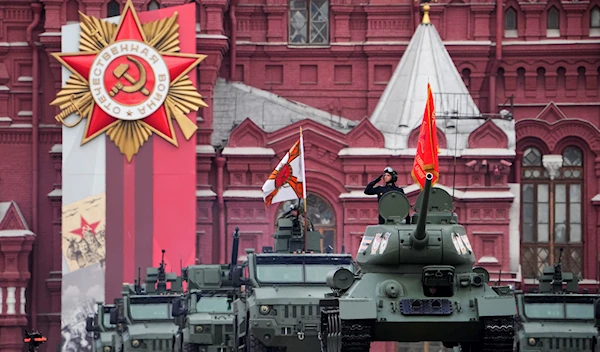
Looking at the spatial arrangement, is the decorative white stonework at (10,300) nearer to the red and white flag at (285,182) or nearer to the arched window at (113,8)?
the arched window at (113,8)

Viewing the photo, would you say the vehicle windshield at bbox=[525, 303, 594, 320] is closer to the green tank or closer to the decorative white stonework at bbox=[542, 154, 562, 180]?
the green tank

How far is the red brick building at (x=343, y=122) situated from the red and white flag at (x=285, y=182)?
266 inches

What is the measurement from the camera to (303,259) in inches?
1085

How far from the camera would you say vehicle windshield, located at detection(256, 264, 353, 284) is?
27188mm

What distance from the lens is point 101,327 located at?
34562 mm

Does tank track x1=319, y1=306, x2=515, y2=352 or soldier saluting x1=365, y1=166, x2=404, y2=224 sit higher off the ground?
soldier saluting x1=365, y1=166, x2=404, y2=224

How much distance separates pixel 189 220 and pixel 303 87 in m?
4.66

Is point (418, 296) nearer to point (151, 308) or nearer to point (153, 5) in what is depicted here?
point (151, 308)

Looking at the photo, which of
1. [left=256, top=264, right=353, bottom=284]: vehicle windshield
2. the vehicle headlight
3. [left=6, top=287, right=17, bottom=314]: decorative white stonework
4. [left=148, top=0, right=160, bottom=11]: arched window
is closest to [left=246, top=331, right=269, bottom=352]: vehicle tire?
the vehicle headlight

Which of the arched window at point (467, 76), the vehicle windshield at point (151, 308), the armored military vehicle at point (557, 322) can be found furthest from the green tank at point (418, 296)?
the arched window at point (467, 76)

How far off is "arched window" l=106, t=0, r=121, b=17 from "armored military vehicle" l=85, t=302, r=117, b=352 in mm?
7311

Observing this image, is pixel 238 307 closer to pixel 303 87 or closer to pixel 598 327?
pixel 598 327

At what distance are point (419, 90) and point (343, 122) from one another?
218 cm

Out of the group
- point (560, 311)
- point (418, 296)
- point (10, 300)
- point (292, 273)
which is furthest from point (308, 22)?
point (418, 296)
